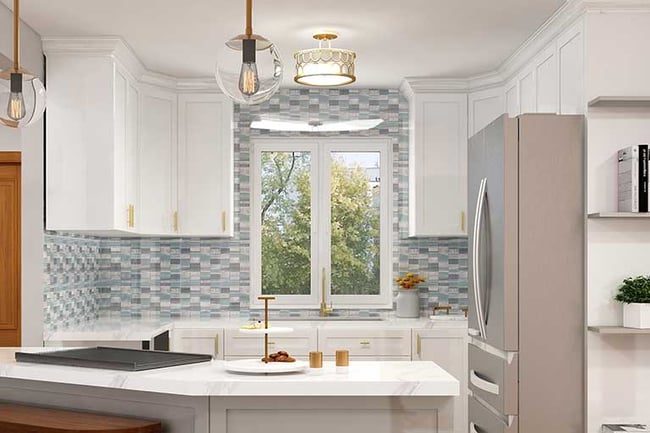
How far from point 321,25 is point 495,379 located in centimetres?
212

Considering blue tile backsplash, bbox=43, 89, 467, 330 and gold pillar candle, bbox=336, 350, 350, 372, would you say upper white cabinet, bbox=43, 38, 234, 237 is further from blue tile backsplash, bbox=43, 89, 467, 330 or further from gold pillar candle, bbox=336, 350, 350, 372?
gold pillar candle, bbox=336, 350, 350, 372

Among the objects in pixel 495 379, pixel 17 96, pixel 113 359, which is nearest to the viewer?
pixel 17 96

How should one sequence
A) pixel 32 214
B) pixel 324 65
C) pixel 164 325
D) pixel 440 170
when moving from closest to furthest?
pixel 324 65 < pixel 32 214 < pixel 164 325 < pixel 440 170

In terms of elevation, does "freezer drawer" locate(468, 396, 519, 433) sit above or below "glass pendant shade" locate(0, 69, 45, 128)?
below

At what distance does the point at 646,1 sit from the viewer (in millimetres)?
3910

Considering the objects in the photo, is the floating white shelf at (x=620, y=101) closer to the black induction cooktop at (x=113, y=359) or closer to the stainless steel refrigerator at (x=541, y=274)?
the stainless steel refrigerator at (x=541, y=274)

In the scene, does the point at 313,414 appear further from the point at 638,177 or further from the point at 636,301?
the point at 638,177

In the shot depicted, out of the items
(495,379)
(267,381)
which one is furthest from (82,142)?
(495,379)

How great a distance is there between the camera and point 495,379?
402 cm

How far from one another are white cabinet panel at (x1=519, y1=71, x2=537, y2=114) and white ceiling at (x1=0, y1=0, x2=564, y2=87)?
0.22 m

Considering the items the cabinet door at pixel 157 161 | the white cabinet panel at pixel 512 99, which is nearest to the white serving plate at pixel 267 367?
the cabinet door at pixel 157 161

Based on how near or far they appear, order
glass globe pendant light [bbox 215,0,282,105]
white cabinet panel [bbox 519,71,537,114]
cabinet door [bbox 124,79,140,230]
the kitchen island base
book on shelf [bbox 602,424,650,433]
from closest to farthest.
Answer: glass globe pendant light [bbox 215,0,282,105], the kitchen island base, book on shelf [bbox 602,424,650,433], white cabinet panel [bbox 519,71,537,114], cabinet door [bbox 124,79,140,230]

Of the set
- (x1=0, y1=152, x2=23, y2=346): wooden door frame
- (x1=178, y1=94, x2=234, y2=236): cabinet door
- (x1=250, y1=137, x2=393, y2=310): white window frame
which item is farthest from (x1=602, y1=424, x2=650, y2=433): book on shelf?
(x1=0, y1=152, x2=23, y2=346): wooden door frame

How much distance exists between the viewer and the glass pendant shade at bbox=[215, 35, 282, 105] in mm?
2451
